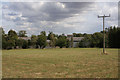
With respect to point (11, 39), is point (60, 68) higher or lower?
lower

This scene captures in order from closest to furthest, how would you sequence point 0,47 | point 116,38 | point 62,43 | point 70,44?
point 0,47, point 116,38, point 62,43, point 70,44

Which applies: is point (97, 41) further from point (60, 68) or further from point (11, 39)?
point (60, 68)

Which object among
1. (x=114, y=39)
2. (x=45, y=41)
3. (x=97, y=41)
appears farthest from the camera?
(x=97, y=41)

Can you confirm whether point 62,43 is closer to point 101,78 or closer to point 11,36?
point 11,36

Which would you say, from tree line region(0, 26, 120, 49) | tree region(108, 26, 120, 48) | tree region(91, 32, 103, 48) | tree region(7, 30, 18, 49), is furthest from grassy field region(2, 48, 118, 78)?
tree region(91, 32, 103, 48)

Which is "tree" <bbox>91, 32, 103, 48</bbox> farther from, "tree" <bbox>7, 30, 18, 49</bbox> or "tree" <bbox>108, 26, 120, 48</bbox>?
"tree" <bbox>7, 30, 18, 49</bbox>

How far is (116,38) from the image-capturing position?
72125 mm

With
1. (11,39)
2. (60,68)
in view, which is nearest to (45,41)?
(11,39)

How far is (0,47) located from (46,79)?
60041 millimetres

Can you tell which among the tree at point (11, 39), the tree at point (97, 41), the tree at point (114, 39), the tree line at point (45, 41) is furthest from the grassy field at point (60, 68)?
the tree at point (97, 41)

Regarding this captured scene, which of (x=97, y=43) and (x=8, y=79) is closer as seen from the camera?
(x=8, y=79)

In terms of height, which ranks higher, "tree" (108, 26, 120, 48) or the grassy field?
"tree" (108, 26, 120, 48)

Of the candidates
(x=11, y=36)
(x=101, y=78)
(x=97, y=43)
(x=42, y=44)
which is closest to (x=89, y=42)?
(x=97, y=43)

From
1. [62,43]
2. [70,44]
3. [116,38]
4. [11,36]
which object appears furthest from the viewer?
[70,44]
